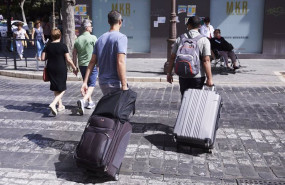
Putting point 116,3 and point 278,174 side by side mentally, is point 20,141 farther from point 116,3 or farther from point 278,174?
point 116,3

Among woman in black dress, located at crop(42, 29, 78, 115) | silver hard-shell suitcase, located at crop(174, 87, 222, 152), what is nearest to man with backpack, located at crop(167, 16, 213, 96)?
silver hard-shell suitcase, located at crop(174, 87, 222, 152)

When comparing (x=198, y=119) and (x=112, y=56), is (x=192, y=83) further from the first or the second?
(x=112, y=56)

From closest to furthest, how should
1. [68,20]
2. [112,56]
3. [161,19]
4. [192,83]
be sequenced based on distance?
1. [112,56]
2. [192,83]
3. [68,20]
4. [161,19]

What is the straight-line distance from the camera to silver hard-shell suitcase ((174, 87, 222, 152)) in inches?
203

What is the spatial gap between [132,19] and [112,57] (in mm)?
11939

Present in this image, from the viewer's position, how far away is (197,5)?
15.8 meters

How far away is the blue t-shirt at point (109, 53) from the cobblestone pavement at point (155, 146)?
3.65 ft

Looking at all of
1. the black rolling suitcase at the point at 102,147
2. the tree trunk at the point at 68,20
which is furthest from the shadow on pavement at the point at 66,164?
the tree trunk at the point at 68,20

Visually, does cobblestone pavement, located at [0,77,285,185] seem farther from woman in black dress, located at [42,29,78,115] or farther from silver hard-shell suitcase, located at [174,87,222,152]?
woman in black dress, located at [42,29,78,115]

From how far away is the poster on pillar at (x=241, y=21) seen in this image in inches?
624

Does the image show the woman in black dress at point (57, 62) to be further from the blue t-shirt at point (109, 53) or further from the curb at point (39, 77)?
the curb at point (39, 77)

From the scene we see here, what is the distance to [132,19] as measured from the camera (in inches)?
654

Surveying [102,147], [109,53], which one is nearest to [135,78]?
[109,53]

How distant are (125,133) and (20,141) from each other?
6.86 feet
